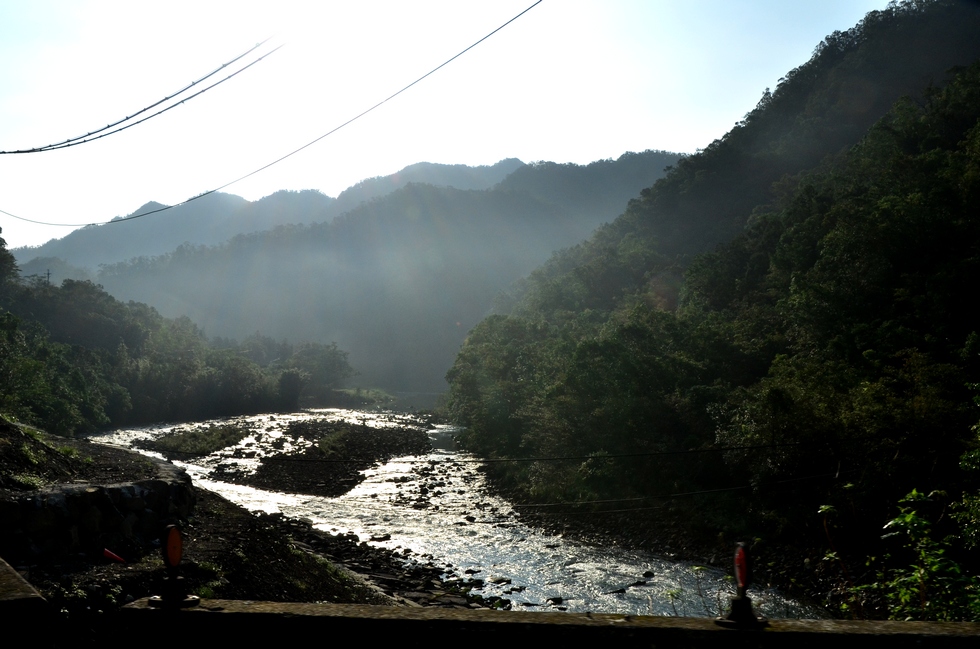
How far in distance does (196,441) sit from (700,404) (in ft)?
104

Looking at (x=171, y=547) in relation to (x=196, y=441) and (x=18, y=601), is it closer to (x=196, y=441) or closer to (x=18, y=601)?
(x=18, y=601)

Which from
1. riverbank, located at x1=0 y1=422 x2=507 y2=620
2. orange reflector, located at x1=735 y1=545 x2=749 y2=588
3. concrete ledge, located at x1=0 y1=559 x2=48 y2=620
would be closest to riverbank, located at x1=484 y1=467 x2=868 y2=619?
riverbank, located at x1=0 y1=422 x2=507 y2=620

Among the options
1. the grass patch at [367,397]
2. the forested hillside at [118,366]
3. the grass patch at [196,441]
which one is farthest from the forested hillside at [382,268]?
the grass patch at [196,441]

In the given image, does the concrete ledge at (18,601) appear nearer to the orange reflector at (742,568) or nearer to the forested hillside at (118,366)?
the orange reflector at (742,568)

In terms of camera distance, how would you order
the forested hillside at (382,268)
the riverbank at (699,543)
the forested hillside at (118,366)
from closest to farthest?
the riverbank at (699,543)
the forested hillside at (118,366)
the forested hillside at (382,268)

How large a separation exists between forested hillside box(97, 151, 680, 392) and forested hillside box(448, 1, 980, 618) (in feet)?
341

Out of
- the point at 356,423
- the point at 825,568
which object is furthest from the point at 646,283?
the point at 825,568

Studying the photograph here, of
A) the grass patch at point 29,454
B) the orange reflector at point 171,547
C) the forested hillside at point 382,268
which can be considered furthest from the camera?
the forested hillside at point 382,268

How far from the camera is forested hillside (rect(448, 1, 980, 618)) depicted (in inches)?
658

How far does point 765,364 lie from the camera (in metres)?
28.3

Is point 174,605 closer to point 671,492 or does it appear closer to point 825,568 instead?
point 825,568

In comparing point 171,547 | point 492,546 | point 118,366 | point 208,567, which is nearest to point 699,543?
point 492,546

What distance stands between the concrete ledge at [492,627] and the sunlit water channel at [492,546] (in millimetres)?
5219

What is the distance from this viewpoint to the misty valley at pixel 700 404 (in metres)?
16.1
